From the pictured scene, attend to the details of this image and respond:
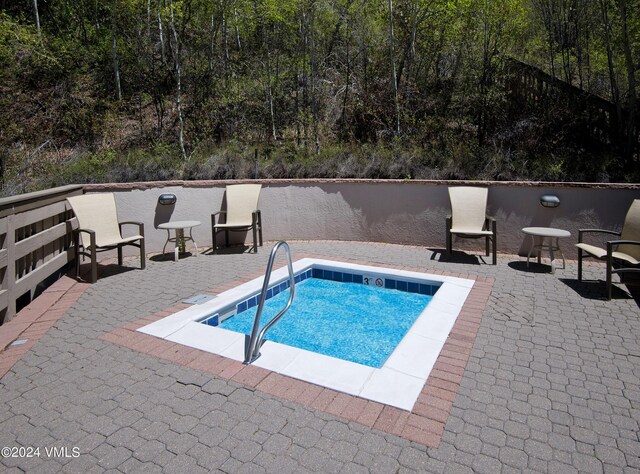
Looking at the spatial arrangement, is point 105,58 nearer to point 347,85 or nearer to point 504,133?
point 347,85

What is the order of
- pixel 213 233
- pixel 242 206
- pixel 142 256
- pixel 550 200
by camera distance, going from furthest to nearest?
pixel 242 206 → pixel 213 233 → pixel 550 200 → pixel 142 256

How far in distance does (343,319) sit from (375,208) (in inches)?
122

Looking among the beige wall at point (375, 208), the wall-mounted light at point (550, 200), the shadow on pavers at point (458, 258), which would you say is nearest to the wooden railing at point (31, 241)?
the beige wall at point (375, 208)

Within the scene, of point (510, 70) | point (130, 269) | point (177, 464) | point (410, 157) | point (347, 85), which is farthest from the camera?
point (347, 85)

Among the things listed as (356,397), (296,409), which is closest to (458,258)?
(356,397)

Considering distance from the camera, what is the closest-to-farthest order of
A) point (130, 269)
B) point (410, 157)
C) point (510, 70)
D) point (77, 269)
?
point (77, 269) < point (130, 269) < point (410, 157) < point (510, 70)

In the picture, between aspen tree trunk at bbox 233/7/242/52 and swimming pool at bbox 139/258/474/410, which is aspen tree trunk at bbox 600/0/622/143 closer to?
swimming pool at bbox 139/258/474/410

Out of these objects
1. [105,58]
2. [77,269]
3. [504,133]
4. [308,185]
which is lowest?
[77,269]

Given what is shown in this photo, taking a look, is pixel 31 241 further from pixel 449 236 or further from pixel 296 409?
pixel 449 236

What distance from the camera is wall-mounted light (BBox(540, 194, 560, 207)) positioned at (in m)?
→ 5.81

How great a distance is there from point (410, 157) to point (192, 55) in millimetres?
9355

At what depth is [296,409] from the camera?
2383 mm

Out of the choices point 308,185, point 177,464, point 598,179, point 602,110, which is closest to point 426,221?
point 308,185

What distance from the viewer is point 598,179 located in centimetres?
636
